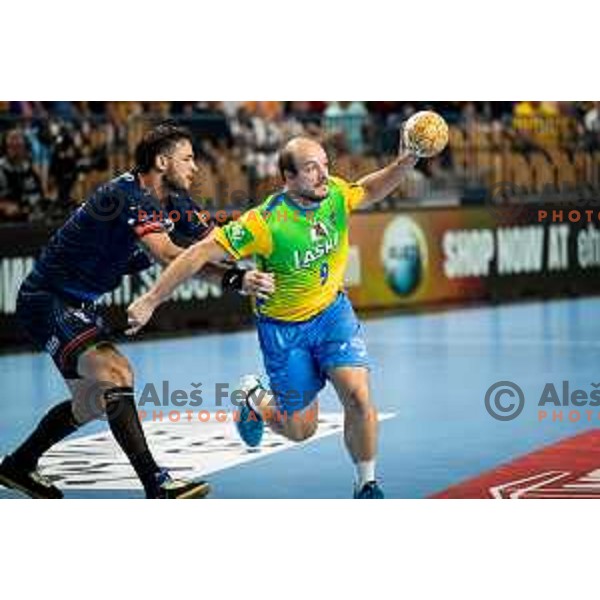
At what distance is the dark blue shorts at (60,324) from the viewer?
11039 mm

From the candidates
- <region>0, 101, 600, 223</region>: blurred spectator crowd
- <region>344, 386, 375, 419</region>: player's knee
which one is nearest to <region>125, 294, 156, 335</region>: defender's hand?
<region>344, 386, 375, 419</region>: player's knee

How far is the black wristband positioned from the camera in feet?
34.9

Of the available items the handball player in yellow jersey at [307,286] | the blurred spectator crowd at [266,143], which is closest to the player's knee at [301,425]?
the handball player in yellow jersey at [307,286]

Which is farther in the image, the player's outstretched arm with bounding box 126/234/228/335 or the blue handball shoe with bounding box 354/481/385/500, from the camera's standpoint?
the blue handball shoe with bounding box 354/481/385/500

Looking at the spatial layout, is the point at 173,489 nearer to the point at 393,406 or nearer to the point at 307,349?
the point at 307,349

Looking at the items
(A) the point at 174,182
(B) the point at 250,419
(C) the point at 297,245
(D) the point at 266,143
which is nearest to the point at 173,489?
(B) the point at 250,419

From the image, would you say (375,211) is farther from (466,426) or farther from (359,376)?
(359,376)

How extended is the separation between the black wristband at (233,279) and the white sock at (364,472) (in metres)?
1.25

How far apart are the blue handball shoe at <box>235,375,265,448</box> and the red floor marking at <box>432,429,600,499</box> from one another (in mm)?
1313

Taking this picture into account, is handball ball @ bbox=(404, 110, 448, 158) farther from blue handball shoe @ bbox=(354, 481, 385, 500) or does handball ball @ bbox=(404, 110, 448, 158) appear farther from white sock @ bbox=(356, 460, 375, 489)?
blue handball shoe @ bbox=(354, 481, 385, 500)

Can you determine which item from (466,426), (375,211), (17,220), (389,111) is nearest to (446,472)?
(466,426)

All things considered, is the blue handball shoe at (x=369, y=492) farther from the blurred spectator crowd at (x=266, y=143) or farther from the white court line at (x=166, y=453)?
the blurred spectator crowd at (x=266, y=143)

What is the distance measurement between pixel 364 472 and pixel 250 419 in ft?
4.73

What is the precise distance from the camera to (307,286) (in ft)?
36.6
